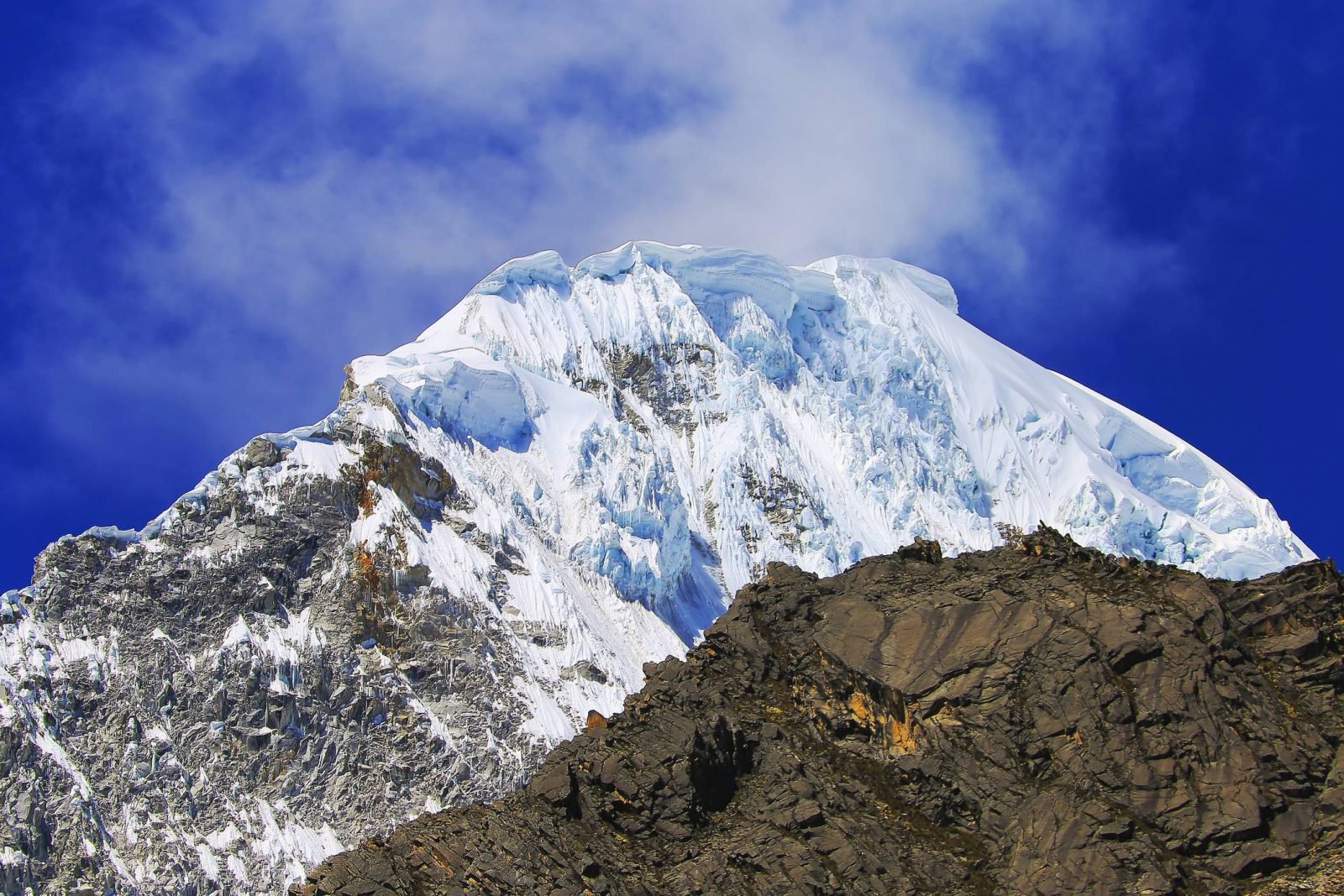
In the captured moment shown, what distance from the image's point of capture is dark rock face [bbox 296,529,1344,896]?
56406 millimetres

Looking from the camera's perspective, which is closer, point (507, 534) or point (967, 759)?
point (967, 759)

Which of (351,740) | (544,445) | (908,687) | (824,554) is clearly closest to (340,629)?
(351,740)

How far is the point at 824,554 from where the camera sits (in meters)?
150

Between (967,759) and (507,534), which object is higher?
(507,534)

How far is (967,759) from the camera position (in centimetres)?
6041

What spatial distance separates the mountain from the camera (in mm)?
115875

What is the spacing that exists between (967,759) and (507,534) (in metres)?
79.6

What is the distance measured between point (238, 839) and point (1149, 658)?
68.7 m

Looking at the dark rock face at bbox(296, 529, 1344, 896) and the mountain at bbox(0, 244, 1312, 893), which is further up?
the mountain at bbox(0, 244, 1312, 893)

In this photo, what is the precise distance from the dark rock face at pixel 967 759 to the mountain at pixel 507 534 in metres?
45.9

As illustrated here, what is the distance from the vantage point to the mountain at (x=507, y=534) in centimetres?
11588

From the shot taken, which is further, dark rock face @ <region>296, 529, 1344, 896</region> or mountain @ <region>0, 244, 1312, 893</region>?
mountain @ <region>0, 244, 1312, 893</region>

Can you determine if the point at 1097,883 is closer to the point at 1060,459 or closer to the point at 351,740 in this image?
the point at 351,740

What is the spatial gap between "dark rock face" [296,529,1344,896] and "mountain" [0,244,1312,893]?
1807 inches
